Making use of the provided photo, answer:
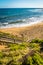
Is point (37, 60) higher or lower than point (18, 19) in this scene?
lower

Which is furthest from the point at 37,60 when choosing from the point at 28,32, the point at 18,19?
the point at 18,19

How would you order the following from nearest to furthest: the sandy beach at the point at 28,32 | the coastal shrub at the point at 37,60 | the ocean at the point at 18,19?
the coastal shrub at the point at 37,60
the sandy beach at the point at 28,32
the ocean at the point at 18,19

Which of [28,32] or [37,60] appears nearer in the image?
[37,60]

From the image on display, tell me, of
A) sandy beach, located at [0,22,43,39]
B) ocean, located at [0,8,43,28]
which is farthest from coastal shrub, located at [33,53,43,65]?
ocean, located at [0,8,43,28]

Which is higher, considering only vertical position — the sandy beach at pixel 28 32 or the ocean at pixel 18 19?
the ocean at pixel 18 19

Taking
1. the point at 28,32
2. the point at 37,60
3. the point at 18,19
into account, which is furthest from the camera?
the point at 18,19

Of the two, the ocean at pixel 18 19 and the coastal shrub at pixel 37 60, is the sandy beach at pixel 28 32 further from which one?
the coastal shrub at pixel 37 60

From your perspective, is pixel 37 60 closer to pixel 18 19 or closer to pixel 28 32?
pixel 28 32

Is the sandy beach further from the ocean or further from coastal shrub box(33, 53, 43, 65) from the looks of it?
coastal shrub box(33, 53, 43, 65)

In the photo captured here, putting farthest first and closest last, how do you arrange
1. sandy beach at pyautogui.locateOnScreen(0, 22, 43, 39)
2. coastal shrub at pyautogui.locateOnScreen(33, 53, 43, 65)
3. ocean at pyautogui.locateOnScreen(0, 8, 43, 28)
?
ocean at pyautogui.locateOnScreen(0, 8, 43, 28) < sandy beach at pyautogui.locateOnScreen(0, 22, 43, 39) < coastal shrub at pyautogui.locateOnScreen(33, 53, 43, 65)

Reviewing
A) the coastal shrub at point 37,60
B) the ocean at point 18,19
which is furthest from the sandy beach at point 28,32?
the coastal shrub at point 37,60

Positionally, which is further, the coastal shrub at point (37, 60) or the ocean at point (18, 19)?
the ocean at point (18, 19)

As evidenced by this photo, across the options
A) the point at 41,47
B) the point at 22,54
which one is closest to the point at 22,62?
the point at 22,54
